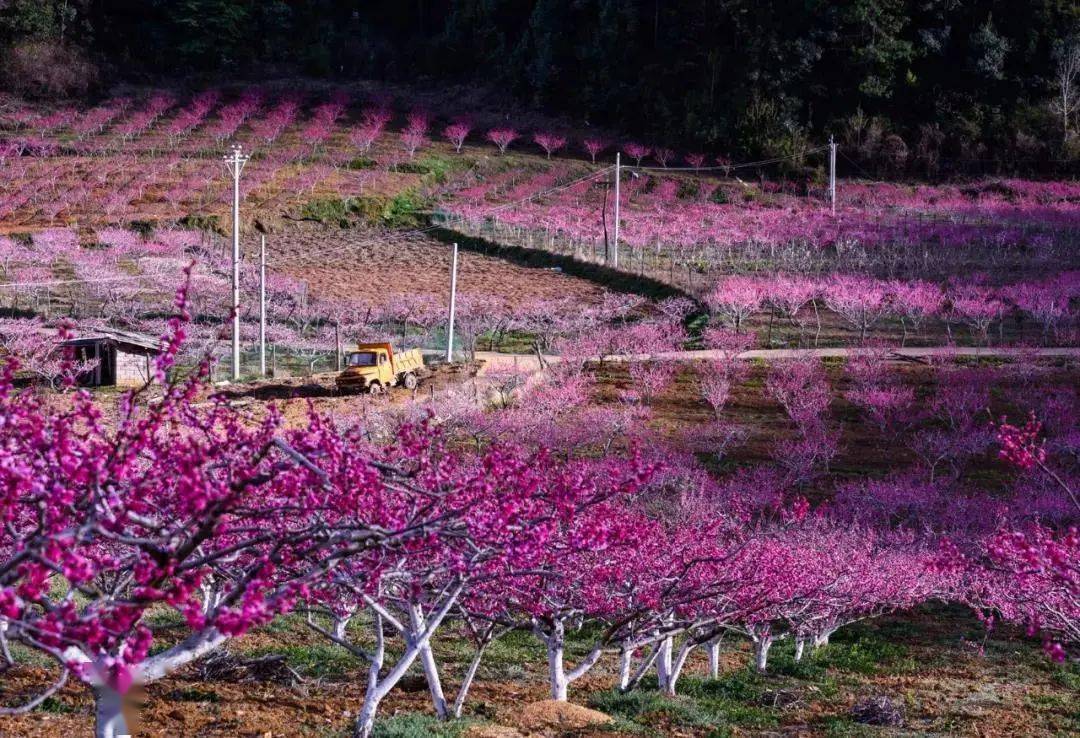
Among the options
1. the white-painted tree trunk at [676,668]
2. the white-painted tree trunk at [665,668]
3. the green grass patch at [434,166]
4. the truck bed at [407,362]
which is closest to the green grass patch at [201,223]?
the green grass patch at [434,166]

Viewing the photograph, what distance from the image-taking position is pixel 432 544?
6375 millimetres

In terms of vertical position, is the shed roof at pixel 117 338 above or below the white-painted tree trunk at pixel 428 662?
below

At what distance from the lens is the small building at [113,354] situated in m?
26.9

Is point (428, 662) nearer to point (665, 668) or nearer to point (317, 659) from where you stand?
point (665, 668)

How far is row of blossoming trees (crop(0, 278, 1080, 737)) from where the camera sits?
480 cm

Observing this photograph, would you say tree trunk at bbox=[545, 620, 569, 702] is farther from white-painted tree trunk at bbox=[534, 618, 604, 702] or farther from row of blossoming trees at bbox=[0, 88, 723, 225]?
row of blossoming trees at bbox=[0, 88, 723, 225]

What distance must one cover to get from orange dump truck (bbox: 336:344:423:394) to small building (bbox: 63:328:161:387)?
4.10 metres

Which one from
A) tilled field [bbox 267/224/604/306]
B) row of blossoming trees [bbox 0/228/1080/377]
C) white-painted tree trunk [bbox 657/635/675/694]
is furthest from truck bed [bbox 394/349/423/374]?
white-painted tree trunk [bbox 657/635/675/694]

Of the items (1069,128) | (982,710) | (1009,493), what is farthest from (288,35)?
(982,710)

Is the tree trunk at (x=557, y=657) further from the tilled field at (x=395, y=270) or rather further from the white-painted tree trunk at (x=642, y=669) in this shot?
the tilled field at (x=395, y=270)

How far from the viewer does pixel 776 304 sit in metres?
39.5

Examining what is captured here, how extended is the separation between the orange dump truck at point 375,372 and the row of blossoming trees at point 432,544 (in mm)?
2616

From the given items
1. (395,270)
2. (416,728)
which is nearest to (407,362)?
(395,270)

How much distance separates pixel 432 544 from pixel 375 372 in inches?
876
